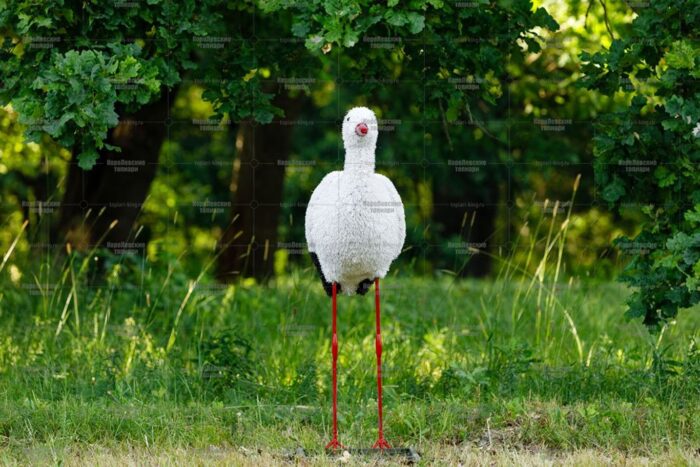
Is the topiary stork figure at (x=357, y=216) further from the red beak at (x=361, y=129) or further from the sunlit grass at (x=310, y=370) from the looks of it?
the sunlit grass at (x=310, y=370)

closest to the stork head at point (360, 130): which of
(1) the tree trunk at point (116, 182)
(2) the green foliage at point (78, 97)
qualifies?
(2) the green foliage at point (78, 97)

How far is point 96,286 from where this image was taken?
9.43m

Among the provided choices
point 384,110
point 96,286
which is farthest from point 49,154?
point 384,110

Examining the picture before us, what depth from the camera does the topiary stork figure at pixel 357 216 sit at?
5.61 m

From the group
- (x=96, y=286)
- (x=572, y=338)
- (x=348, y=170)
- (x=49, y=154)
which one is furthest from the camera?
(x=49, y=154)

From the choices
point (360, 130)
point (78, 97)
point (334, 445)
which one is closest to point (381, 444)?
point (334, 445)

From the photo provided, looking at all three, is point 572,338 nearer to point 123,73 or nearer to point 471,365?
point 471,365

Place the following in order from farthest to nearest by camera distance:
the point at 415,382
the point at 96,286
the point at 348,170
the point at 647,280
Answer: the point at 96,286
the point at 415,382
the point at 647,280
the point at 348,170

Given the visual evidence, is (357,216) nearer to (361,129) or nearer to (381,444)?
(361,129)

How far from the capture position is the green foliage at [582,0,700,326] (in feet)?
Result: 20.7

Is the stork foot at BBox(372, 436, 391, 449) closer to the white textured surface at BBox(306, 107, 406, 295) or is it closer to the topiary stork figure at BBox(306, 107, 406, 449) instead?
the topiary stork figure at BBox(306, 107, 406, 449)

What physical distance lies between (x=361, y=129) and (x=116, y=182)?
Result: 187 inches

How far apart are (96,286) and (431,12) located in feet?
14.3

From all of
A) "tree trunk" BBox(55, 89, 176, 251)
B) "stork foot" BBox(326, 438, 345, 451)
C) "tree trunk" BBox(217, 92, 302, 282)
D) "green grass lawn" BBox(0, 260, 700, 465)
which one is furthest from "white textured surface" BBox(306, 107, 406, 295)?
"tree trunk" BBox(217, 92, 302, 282)
